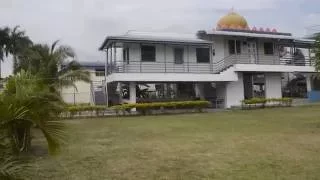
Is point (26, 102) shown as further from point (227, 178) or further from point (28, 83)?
point (227, 178)

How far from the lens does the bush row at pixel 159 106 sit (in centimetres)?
2619

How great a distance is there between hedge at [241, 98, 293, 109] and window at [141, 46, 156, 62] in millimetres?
6828

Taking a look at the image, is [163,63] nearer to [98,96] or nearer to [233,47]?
[98,96]

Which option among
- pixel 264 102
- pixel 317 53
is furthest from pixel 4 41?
pixel 317 53

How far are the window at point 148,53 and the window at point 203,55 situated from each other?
332cm

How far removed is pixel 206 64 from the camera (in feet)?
103

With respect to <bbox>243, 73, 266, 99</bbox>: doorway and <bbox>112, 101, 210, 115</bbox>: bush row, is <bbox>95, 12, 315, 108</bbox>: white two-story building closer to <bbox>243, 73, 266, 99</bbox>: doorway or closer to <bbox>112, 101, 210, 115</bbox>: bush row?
<bbox>243, 73, 266, 99</bbox>: doorway

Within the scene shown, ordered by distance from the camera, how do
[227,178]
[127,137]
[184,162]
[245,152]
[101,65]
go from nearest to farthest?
1. [227,178]
2. [184,162]
3. [245,152]
4. [127,137]
5. [101,65]

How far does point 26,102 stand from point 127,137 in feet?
29.9

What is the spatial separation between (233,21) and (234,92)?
22.4 feet

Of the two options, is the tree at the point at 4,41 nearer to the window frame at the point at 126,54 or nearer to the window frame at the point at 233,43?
the window frame at the point at 126,54

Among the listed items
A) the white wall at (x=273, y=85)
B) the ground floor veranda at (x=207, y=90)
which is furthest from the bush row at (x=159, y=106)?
the white wall at (x=273, y=85)

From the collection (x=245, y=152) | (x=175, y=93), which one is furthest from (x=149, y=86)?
(x=245, y=152)

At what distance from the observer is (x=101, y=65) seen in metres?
46.8
